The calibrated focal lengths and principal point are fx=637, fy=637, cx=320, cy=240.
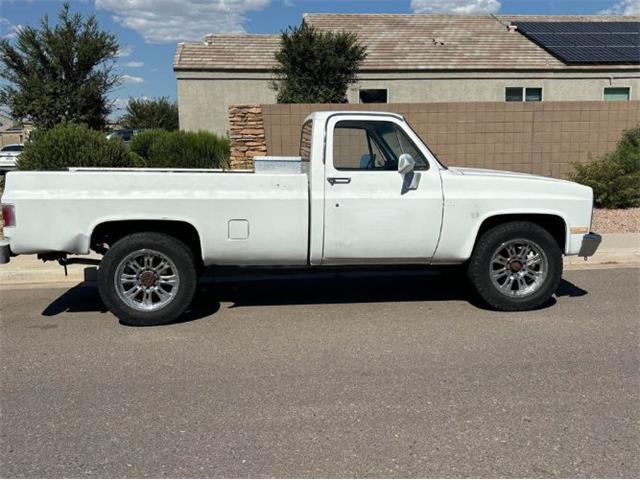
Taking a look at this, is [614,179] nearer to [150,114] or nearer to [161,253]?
[161,253]

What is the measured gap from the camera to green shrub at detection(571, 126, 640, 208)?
39.8 ft

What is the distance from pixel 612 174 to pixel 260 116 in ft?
23.7

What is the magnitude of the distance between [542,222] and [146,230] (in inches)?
151

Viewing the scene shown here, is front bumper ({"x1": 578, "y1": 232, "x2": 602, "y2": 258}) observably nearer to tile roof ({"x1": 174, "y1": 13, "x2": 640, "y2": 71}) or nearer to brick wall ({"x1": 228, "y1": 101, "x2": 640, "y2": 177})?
brick wall ({"x1": 228, "y1": 101, "x2": 640, "y2": 177})

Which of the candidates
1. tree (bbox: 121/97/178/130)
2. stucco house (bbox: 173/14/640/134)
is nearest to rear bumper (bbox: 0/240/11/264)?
stucco house (bbox: 173/14/640/134)

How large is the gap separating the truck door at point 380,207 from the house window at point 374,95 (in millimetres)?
16397

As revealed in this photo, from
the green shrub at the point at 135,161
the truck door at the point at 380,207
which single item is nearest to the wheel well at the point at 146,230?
the truck door at the point at 380,207

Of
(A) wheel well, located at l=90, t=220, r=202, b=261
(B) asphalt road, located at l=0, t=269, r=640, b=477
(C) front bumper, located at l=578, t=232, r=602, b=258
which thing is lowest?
(B) asphalt road, located at l=0, t=269, r=640, b=477

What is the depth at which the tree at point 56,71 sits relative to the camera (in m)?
14.9

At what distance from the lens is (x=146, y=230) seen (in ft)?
19.2

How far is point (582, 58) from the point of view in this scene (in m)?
22.4

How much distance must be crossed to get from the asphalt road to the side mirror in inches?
55.3

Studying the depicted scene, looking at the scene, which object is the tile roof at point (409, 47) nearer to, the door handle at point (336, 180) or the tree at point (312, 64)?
the tree at point (312, 64)

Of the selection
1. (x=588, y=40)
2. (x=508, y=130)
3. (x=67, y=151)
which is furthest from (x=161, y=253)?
(x=588, y=40)
